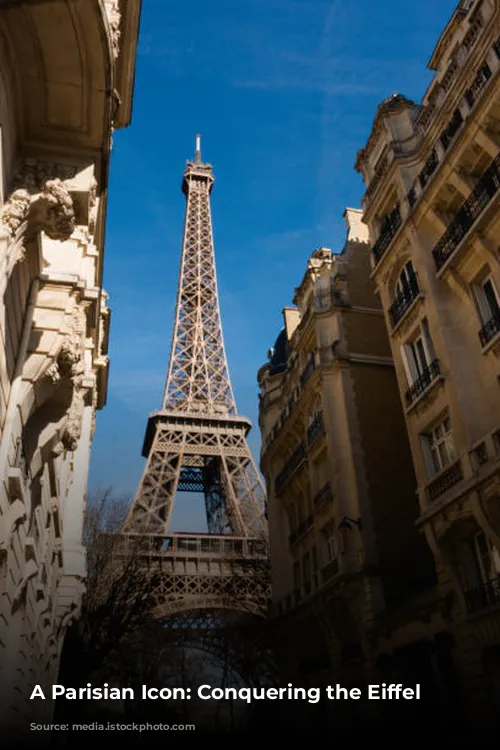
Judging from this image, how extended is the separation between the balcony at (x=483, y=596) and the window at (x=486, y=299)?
6792 mm

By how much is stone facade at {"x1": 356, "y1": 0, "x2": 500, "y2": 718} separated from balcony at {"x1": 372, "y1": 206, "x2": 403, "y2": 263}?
7 centimetres

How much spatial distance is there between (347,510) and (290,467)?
7.77 meters

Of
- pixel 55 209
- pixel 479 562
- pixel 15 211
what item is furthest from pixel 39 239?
pixel 479 562

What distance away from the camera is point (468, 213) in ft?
54.6

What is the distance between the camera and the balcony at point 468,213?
15.4 m

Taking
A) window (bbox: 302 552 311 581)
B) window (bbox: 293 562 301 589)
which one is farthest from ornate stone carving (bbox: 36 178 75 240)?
window (bbox: 293 562 301 589)

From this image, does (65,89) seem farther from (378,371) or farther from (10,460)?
(378,371)

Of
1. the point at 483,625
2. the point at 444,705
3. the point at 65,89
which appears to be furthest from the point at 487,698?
the point at 65,89

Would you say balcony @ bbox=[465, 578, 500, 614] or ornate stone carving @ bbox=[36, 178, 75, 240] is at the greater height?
ornate stone carving @ bbox=[36, 178, 75, 240]

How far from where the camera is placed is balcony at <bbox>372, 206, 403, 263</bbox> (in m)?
20.7

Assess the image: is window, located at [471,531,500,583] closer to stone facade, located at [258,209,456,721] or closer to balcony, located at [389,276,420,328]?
stone facade, located at [258,209,456,721]

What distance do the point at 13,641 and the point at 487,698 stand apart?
1031 centimetres

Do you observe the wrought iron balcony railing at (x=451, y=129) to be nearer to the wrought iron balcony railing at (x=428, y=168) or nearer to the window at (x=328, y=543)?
the wrought iron balcony railing at (x=428, y=168)

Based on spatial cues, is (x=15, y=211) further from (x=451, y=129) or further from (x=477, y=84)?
(x=451, y=129)
